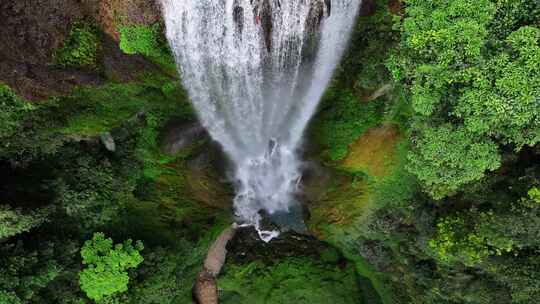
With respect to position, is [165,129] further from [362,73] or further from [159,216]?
[362,73]

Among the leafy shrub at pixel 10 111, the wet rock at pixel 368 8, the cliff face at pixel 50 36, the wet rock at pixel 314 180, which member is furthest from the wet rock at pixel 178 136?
the wet rock at pixel 368 8

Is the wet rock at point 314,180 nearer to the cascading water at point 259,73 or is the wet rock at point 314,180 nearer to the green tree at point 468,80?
the cascading water at point 259,73

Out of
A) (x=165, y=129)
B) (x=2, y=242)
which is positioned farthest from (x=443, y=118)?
(x=2, y=242)

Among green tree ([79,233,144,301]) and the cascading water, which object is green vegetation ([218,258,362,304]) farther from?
green tree ([79,233,144,301])

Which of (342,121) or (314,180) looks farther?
(314,180)

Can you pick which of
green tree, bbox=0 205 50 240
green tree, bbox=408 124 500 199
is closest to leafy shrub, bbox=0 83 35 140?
green tree, bbox=0 205 50 240

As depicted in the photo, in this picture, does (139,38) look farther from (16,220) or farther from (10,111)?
(16,220)

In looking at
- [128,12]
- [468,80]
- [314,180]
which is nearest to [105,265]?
[128,12]
